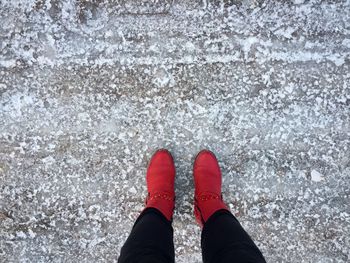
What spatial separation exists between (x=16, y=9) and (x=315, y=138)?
141cm

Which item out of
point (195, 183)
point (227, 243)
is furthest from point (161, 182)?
point (227, 243)

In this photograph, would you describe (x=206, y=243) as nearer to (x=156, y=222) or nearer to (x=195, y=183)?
(x=156, y=222)

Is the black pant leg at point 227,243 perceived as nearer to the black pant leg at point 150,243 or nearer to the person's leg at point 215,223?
the person's leg at point 215,223

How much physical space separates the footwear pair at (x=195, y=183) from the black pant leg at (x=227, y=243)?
11 cm

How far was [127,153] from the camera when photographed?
1509 millimetres

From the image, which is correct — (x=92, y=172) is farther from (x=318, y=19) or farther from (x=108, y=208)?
(x=318, y=19)

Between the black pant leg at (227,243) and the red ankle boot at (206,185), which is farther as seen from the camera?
the red ankle boot at (206,185)

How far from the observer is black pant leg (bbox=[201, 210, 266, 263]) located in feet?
3.65

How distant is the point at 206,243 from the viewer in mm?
1227

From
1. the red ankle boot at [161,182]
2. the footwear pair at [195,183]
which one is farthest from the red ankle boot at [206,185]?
the red ankle boot at [161,182]

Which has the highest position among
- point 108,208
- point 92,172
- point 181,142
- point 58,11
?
point 58,11

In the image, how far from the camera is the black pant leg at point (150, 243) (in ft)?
3.73

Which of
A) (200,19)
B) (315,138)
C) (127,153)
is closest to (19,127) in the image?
(127,153)

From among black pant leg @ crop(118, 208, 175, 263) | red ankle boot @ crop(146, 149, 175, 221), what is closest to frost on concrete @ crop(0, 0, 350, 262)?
red ankle boot @ crop(146, 149, 175, 221)
